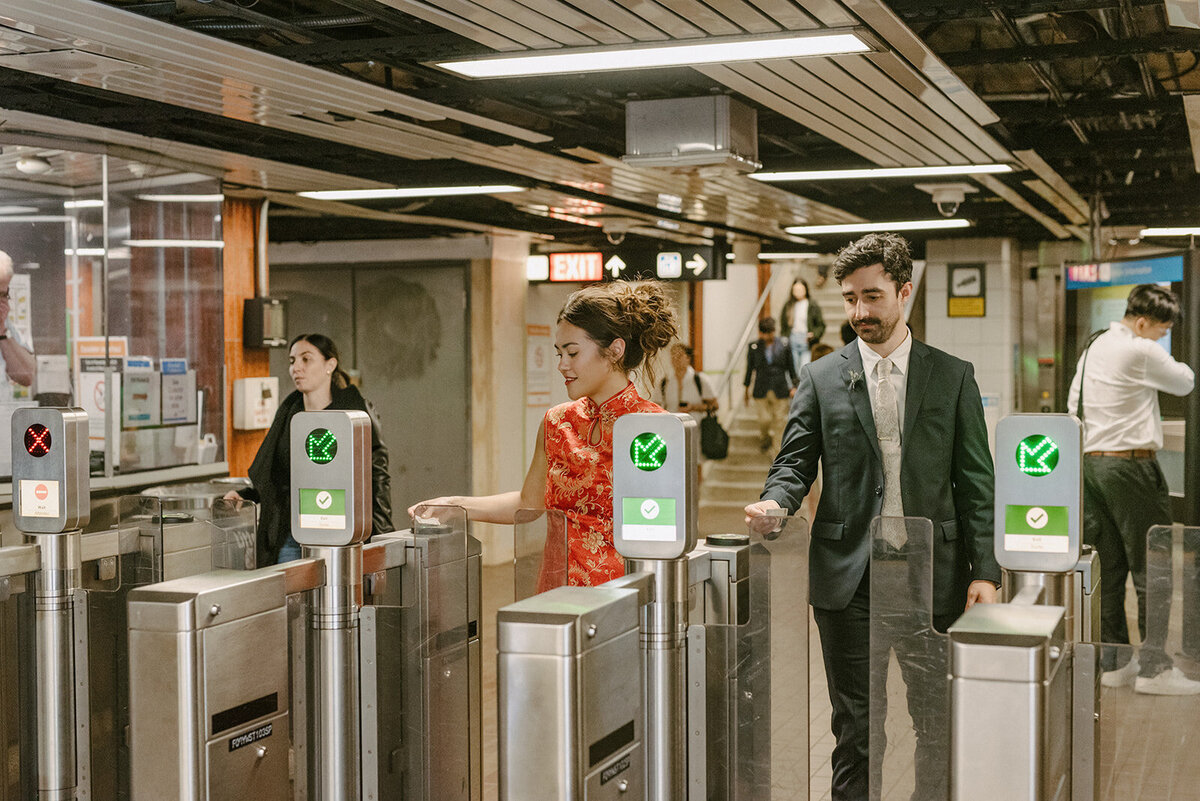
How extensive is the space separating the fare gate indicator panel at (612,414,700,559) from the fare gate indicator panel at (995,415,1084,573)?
53 cm

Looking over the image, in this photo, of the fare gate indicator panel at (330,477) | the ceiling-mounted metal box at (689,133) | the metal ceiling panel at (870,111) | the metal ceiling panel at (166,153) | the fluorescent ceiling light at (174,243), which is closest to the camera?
the fare gate indicator panel at (330,477)

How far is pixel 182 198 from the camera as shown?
20.2ft

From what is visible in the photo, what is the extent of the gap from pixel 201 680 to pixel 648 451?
878 mm

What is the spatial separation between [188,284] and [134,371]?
1.93 feet

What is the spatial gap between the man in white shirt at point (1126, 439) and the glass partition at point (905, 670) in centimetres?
337

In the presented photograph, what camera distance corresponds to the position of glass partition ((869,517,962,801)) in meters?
2.55

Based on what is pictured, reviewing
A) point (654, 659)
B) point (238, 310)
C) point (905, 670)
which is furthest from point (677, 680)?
point (238, 310)

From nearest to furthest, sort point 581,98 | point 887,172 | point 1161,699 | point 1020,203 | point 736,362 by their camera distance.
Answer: point 1161,699, point 581,98, point 887,172, point 1020,203, point 736,362

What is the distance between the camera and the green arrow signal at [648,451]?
2.27 meters

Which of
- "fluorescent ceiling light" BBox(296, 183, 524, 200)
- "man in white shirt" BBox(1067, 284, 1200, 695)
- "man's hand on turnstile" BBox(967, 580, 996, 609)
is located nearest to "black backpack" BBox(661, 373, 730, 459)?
"fluorescent ceiling light" BBox(296, 183, 524, 200)

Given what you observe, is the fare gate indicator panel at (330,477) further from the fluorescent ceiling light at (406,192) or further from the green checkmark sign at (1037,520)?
Result: the fluorescent ceiling light at (406,192)

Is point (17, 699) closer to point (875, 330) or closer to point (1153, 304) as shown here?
point (875, 330)

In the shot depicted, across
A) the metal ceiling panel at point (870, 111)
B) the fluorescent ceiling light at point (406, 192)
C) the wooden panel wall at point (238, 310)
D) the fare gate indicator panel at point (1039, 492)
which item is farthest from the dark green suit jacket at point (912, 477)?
the wooden panel wall at point (238, 310)

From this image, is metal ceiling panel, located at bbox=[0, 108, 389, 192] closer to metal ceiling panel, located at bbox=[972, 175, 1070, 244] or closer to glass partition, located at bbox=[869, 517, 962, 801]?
metal ceiling panel, located at bbox=[972, 175, 1070, 244]
